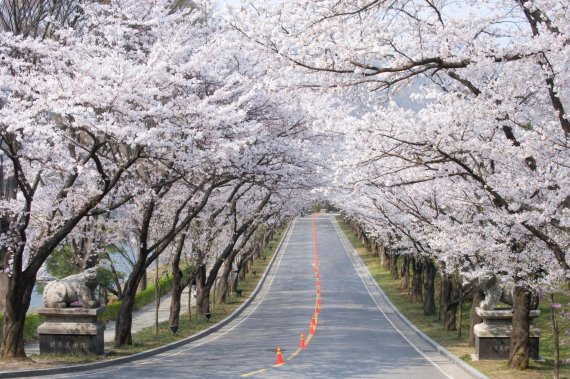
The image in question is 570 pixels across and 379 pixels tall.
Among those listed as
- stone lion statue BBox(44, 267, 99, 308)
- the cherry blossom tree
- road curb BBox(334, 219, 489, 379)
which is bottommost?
road curb BBox(334, 219, 489, 379)

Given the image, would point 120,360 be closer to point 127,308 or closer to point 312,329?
point 127,308

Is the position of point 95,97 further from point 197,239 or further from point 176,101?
point 197,239

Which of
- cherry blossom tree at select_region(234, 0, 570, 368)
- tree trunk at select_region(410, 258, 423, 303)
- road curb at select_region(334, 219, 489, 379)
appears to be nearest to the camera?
cherry blossom tree at select_region(234, 0, 570, 368)

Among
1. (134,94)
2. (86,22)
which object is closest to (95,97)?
(134,94)

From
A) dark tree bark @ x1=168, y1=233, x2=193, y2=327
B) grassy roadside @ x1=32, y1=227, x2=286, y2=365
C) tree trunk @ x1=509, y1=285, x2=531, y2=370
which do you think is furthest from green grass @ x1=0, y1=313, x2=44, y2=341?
tree trunk @ x1=509, y1=285, x2=531, y2=370

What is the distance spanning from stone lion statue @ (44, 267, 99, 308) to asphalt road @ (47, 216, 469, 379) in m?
1.99

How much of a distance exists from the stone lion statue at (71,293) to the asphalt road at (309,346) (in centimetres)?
199

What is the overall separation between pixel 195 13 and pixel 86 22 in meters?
3.37

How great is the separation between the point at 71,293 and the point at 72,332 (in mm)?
1019

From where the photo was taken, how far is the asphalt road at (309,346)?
18.0 meters

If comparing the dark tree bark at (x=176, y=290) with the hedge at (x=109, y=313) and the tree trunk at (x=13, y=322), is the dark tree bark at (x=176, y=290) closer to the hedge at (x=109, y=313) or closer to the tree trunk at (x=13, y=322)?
the hedge at (x=109, y=313)

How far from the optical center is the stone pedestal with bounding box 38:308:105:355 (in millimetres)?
19188

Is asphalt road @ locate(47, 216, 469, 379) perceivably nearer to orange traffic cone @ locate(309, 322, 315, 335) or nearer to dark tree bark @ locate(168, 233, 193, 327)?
orange traffic cone @ locate(309, 322, 315, 335)

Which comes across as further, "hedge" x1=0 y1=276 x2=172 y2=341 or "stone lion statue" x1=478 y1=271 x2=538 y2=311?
"hedge" x1=0 y1=276 x2=172 y2=341
